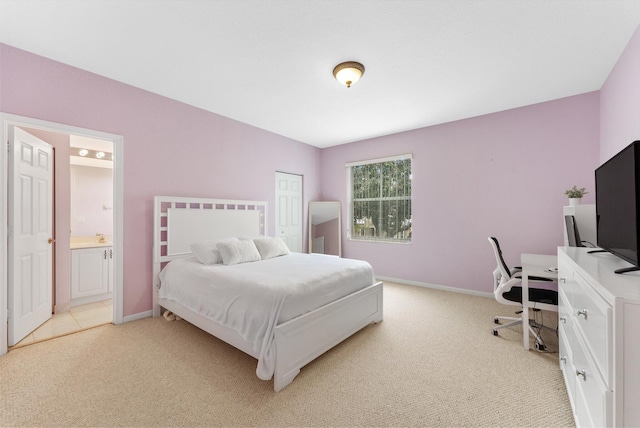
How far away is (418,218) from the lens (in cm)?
454

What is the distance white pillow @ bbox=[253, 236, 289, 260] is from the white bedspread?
1.10 ft

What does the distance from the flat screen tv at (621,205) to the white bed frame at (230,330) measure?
1870mm

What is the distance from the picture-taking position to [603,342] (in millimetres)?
992

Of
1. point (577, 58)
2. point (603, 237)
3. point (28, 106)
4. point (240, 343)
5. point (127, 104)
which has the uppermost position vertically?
point (577, 58)

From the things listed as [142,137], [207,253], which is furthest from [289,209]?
[142,137]

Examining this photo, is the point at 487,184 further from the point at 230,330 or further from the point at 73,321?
Answer: the point at 73,321

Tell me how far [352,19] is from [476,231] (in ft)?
11.3

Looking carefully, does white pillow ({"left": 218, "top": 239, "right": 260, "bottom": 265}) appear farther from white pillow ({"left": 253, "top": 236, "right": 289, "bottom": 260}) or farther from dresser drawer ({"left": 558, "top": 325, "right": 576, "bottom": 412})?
dresser drawer ({"left": 558, "top": 325, "right": 576, "bottom": 412})

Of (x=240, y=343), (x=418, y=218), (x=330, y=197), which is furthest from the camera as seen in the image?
(x=330, y=197)

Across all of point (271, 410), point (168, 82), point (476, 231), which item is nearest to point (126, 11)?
point (168, 82)

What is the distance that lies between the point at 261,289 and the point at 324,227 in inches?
144

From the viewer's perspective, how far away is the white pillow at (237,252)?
3.05 meters

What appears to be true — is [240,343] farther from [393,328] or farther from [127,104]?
[127,104]

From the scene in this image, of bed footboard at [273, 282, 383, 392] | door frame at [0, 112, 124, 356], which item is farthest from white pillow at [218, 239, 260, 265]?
bed footboard at [273, 282, 383, 392]
